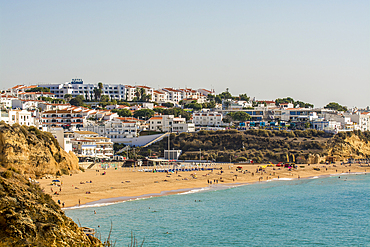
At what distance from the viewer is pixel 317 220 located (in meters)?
29.8

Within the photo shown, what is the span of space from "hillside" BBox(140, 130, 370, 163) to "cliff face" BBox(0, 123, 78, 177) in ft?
71.0

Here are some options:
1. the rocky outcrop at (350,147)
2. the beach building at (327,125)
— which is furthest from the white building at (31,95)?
the rocky outcrop at (350,147)

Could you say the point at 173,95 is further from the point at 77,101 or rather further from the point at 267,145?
the point at 267,145

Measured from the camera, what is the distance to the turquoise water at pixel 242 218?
24.2 metres

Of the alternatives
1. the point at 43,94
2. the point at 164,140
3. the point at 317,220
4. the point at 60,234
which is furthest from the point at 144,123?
the point at 60,234

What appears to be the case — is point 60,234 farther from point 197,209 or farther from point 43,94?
point 43,94

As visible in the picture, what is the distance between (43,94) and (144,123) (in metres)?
35.9

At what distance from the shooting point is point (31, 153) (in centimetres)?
4009

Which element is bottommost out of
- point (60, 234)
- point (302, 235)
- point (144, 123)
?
point (302, 235)

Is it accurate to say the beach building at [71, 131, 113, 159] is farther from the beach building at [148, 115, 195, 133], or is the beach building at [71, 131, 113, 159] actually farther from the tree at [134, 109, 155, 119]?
the tree at [134, 109, 155, 119]

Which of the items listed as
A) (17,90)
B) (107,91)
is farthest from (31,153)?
(107,91)

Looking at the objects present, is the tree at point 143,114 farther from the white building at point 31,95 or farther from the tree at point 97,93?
the white building at point 31,95

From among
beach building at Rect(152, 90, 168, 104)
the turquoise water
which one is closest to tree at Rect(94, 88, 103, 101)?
beach building at Rect(152, 90, 168, 104)

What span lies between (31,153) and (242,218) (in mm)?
22735
